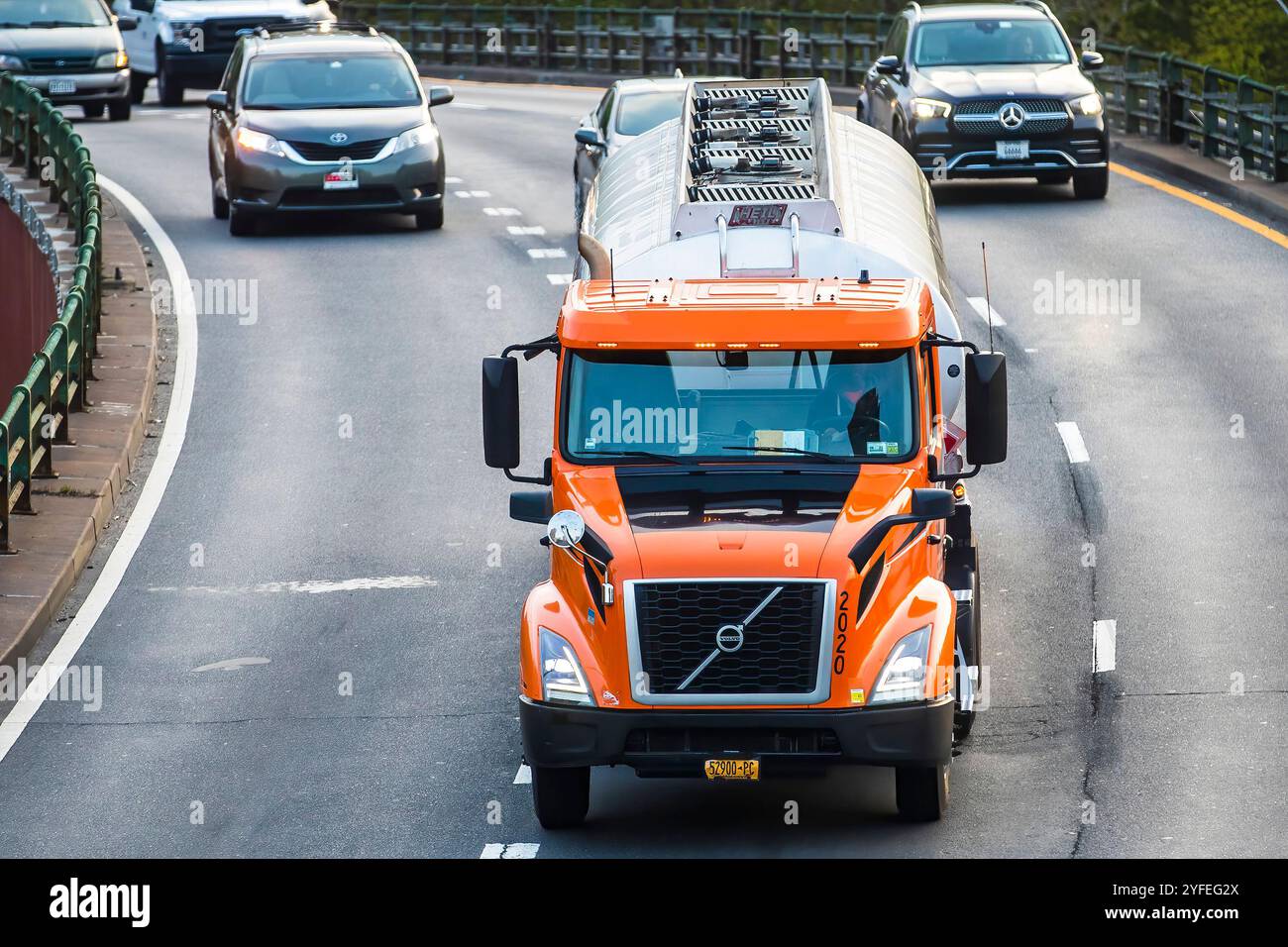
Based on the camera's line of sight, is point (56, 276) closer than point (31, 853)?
No

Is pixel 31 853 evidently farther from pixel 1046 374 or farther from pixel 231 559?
pixel 1046 374

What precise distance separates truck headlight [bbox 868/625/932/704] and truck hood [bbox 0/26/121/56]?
30.9 metres

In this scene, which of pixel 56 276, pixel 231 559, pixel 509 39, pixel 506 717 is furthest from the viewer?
pixel 509 39

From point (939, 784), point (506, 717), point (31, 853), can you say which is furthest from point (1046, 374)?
point (31, 853)

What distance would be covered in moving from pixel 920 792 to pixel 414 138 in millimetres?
17599

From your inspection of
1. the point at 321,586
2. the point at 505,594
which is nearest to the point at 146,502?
the point at 321,586

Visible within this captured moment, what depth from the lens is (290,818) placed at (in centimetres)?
1201

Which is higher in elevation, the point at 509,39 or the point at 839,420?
the point at 839,420

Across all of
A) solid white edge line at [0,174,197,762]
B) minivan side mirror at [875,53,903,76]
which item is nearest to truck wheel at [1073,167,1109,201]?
minivan side mirror at [875,53,903,76]

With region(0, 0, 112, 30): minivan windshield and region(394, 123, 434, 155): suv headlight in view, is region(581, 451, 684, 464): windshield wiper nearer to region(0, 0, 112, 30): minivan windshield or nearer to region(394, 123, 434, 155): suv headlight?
region(394, 123, 434, 155): suv headlight

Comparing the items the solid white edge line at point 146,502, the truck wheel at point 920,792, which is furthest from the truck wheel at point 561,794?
the solid white edge line at point 146,502

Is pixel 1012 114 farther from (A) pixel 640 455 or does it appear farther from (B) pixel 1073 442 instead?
(A) pixel 640 455
